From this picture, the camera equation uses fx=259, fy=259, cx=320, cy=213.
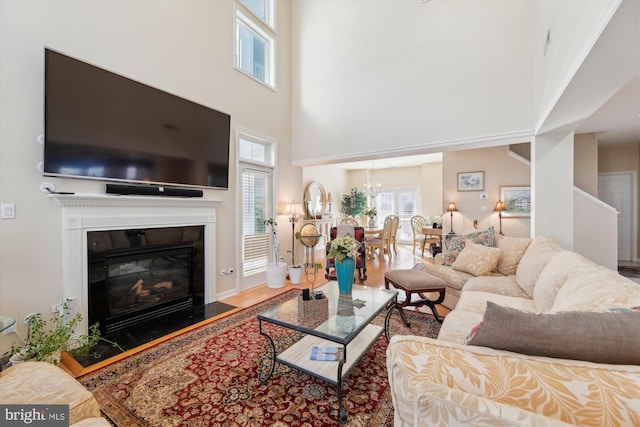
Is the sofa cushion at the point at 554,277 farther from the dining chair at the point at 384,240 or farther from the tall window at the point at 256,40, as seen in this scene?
the tall window at the point at 256,40

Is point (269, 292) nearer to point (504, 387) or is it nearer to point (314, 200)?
point (504, 387)

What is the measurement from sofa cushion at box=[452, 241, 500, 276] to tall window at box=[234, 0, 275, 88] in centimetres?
415

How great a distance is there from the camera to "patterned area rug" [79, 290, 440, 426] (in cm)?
157

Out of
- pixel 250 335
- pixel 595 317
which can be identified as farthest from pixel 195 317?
pixel 595 317

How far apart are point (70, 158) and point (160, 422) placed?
2.29m

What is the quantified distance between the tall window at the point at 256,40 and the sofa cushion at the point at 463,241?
4022 millimetres

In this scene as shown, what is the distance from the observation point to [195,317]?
10.0 feet

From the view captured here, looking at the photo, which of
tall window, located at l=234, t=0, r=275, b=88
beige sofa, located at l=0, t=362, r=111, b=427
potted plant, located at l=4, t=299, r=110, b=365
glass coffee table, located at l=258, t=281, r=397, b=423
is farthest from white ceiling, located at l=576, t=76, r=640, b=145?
potted plant, located at l=4, t=299, r=110, b=365

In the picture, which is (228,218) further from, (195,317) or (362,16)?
(362,16)

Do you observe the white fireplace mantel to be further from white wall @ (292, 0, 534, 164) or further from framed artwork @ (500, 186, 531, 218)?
framed artwork @ (500, 186, 531, 218)

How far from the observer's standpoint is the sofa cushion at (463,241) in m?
3.40

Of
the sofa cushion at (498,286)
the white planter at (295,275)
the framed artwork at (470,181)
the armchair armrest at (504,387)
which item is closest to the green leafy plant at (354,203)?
the framed artwork at (470,181)

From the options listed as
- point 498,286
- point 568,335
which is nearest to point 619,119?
point 498,286

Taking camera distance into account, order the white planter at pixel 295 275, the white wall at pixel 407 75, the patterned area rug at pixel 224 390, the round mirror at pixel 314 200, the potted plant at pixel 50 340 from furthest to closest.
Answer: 1. the round mirror at pixel 314 200
2. the white planter at pixel 295 275
3. the white wall at pixel 407 75
4. the potted plant at pixel 50 340
5. the patterned area rug at pixel 224 390
